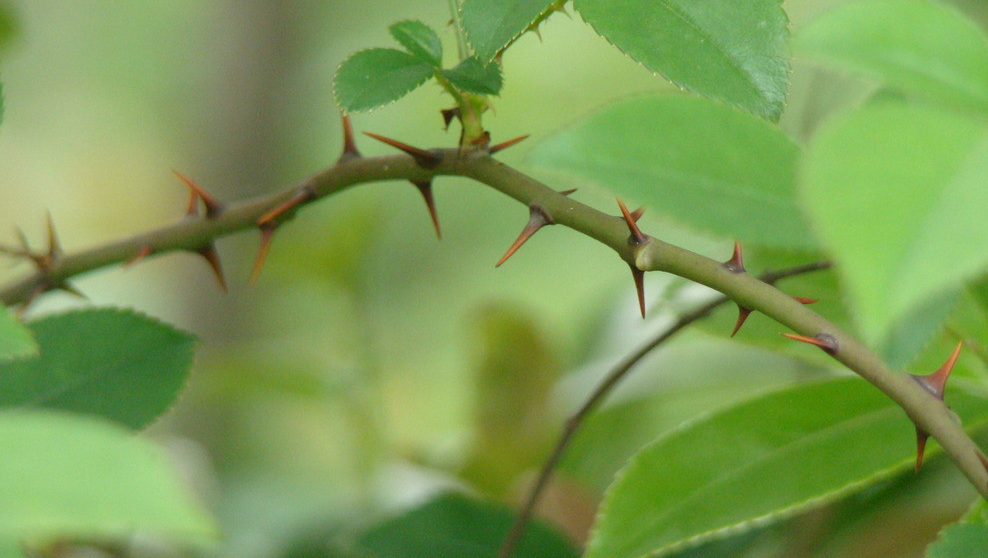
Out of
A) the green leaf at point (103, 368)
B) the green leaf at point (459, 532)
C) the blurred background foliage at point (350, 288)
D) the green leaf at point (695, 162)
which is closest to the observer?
the green leaf at point (695, 162)

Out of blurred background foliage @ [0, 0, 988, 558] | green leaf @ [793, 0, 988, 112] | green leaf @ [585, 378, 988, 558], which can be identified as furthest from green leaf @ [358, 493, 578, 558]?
green leaf @ [793, 0, 988, 112]

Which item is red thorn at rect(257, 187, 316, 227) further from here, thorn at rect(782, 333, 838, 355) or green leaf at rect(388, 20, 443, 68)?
thorn at rect(782, 333, 838, 355)

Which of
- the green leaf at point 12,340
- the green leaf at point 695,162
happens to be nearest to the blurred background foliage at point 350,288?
the green leaf at point 695,162

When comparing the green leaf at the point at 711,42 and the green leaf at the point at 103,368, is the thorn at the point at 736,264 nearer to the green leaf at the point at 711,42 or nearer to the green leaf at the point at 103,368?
the green leaf at the point at 711,42

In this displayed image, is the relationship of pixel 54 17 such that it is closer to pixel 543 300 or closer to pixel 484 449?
pixel 543 300

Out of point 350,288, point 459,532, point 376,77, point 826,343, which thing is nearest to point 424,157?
point 376,77
